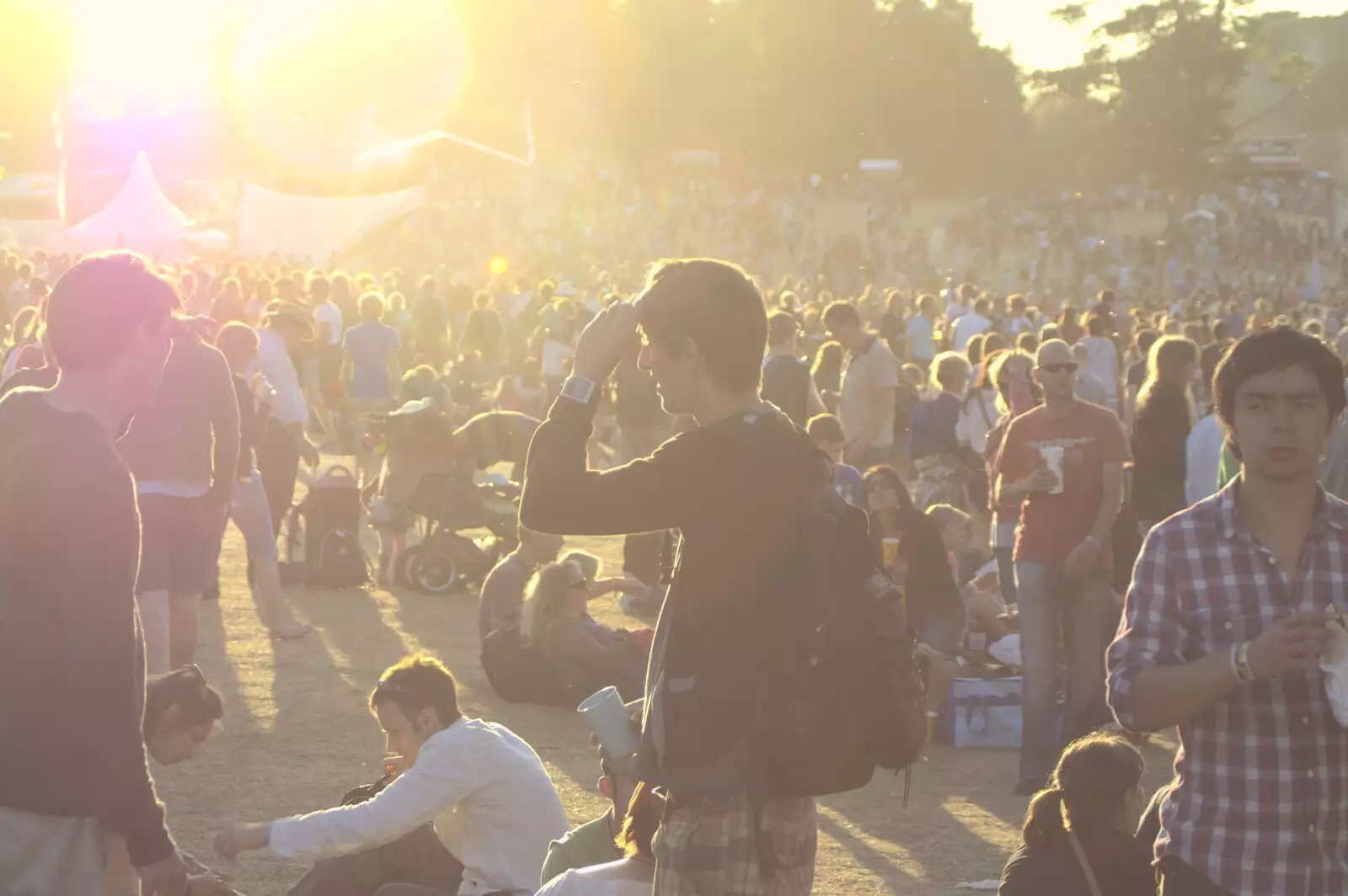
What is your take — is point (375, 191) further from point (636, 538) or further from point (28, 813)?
point (28, 813)

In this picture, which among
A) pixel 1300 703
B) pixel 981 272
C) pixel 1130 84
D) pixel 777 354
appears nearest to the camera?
pixel 1300 703

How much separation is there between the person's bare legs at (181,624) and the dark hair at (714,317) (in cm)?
508

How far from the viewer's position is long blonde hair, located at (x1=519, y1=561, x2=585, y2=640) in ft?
29.8

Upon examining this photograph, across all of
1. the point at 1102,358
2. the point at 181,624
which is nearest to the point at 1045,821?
the point at 181,624

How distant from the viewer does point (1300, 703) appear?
3.14 meters

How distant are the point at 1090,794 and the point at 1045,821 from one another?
135 mm

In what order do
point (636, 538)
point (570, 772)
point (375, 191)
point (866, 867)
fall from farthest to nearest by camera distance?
point (375, 191), point (636, 538), point (570, 772), point (866, 867)

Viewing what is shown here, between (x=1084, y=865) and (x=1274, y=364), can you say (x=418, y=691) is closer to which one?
(x=1084, y=865)

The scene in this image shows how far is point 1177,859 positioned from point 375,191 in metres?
42.0

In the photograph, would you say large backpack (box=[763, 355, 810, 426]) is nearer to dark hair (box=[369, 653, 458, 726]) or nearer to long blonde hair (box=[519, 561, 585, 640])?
long blonde hair (box=[519, 561, 585, 640])

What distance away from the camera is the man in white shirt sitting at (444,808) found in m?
5.04

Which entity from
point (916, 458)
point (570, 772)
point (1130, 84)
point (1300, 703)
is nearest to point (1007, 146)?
point (1130, 84)

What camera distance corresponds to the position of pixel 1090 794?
486 centimetres

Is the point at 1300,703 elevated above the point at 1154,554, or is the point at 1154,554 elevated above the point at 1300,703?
the point at 1154,554
